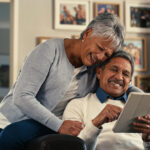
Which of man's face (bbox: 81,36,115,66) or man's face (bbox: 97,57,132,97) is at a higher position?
man's face (bbox: 81,36,115,66)

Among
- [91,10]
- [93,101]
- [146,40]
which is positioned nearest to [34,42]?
[91,10]

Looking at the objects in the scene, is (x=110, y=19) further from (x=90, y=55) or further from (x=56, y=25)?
(x=56, y=25)

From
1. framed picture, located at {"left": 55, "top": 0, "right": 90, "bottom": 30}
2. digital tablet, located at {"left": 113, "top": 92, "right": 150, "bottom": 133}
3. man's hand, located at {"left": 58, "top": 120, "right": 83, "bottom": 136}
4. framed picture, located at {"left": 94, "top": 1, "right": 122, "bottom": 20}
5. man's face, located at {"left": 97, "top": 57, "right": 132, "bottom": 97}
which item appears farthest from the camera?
framed picture, located at {"left": 94, "top": 1, "right": 122, "bottom": 20}

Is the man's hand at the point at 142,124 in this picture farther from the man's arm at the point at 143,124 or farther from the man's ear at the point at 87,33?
the man's ear at the point at 87,33

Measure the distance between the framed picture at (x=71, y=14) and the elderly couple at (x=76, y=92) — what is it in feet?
5.57

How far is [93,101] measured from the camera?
5.04 feet

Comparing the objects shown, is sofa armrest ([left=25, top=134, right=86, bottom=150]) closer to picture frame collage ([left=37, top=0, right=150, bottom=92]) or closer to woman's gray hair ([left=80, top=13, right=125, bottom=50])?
woman's gray hair ([left=80, top=13, right=125, bottom=50])

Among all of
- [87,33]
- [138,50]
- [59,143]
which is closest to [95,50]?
[87,33]

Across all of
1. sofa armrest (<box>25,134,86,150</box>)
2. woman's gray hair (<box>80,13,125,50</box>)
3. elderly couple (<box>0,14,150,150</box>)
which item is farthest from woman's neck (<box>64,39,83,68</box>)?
sofa armrest (<box>25,134,86,150</box>)

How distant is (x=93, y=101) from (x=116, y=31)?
0.39 meters

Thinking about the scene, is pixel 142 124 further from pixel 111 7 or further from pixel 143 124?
pixel 111 7

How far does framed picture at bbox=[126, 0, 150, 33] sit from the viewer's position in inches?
131

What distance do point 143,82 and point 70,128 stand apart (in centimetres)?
219

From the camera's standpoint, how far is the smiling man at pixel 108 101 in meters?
1.38
